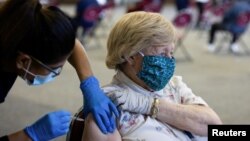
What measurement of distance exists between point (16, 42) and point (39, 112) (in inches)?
68.9

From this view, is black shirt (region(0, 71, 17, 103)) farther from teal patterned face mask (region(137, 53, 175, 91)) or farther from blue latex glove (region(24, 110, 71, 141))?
teal patterned face mask (region(137, 53, 175, 91))

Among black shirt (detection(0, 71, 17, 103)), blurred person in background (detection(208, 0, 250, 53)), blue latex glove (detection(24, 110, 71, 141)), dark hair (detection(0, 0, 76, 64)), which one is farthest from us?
blurred person in background (detection(208, 0, 250, 53))

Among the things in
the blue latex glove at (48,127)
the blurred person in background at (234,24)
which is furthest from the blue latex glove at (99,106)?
the blurred person in background at (234,24)

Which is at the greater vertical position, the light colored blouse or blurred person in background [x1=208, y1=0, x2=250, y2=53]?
the light colored blouse

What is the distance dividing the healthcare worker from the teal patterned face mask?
7.5 inches

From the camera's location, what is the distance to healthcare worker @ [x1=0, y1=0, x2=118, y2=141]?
1271 millimetres

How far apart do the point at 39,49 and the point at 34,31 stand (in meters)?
0.06

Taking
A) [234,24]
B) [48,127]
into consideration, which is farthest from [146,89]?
[234,24]

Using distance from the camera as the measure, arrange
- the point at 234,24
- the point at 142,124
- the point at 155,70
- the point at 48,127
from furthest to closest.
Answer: the point at 234,24 → the point at 155,70 → the point at 142,124 → the point at 48,127

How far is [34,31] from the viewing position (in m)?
1.27

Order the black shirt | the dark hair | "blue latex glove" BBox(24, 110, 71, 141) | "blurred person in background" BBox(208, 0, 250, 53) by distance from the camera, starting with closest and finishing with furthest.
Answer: the dark hair → "blue latex glove" BBox(24, 110, 71, 141) → the black shirt → "blurred person in background" BBox(208, 0, 250, 53)

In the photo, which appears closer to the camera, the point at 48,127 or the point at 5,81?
the point at 48,127

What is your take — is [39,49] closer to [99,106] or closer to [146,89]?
[99,106]

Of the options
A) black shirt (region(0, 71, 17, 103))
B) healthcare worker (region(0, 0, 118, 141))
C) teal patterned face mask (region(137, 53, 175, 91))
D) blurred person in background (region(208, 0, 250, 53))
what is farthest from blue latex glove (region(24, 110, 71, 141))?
blurred person in background (region(208, 0, 250, 53))
